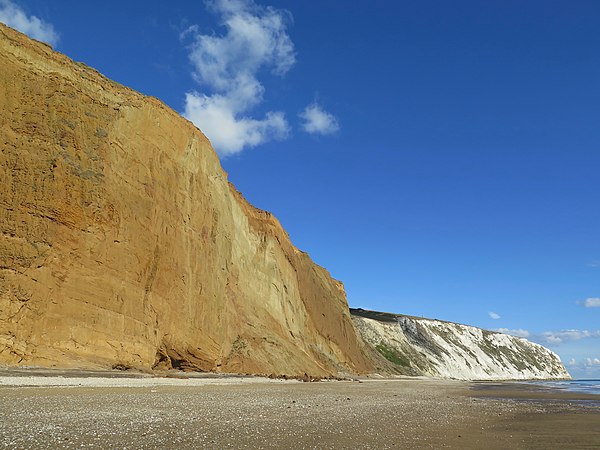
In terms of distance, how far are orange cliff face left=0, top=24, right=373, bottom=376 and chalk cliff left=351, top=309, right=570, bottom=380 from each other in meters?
39.5

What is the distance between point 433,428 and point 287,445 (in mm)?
4240

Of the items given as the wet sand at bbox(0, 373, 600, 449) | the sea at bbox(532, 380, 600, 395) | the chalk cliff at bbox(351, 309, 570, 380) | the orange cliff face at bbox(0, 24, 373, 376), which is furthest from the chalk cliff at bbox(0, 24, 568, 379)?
the chalk cliff at bbox(351, 309, 570, 380)

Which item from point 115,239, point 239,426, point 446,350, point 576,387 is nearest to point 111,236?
point 115,239

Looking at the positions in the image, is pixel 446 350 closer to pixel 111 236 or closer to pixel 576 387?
pixel 576 387

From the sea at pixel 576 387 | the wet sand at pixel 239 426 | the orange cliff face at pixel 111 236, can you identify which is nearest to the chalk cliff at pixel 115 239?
the orange cliff face at pixel 111 236

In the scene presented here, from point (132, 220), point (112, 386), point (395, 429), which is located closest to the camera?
point (395, 429)

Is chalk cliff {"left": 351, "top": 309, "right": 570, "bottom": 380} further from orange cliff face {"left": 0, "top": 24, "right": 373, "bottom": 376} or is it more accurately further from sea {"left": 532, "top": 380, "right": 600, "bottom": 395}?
orange cliff face {"left": 0, "top": 24, "right": 373, "bottom": 376}

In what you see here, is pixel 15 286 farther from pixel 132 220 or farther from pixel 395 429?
pixel 395 429

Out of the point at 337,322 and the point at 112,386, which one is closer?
the point at 112,386

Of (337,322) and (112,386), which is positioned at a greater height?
(337,322)

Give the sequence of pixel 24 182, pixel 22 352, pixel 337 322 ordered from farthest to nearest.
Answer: pixel 337 322
pixel 24 182
pixel 22 352

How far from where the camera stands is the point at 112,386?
631 inches

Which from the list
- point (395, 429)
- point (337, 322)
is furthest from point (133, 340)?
point (337, 322)

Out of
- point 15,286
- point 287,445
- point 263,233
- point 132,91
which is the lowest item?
point 287,445
